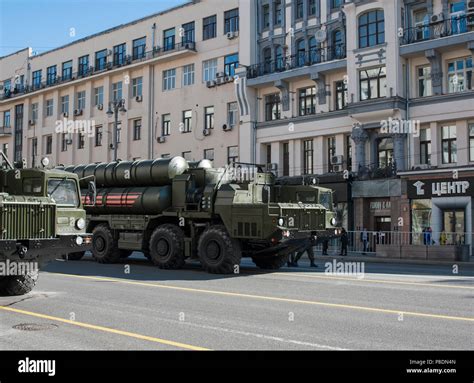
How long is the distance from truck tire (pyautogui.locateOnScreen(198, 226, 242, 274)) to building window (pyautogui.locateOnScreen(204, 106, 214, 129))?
26.3 m

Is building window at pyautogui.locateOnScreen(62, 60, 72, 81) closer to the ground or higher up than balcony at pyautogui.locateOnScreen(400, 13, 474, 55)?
higher up

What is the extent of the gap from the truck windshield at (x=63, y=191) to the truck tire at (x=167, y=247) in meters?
4.82

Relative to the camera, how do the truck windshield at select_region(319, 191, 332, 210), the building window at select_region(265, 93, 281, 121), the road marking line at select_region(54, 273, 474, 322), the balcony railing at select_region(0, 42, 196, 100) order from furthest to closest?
the balcony railing at select_region(0, 42, 196, 100) < the building window at select_region(265, 93, 281, 121) < the truck windshield at select_region(319, 191, 332, 210) < the road marking line at select_region(54, 273, 474, 322)

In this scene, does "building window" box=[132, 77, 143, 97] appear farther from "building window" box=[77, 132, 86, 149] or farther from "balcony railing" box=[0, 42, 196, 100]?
"building window" box=[77, 132, 86, 149]

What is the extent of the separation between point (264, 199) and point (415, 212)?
17.7 metres

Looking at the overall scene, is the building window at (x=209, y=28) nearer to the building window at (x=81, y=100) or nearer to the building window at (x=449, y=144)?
the building window at (x=81, y=100)

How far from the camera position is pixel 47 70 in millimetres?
57062

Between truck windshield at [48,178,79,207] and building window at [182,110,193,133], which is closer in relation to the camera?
truck windshield at [48,178,79,207]

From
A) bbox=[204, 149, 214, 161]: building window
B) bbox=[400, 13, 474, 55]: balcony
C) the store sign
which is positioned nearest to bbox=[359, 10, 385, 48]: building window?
bbox=[400, 13, 474, 55]: balcony

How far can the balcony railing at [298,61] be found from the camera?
3594 centimetres

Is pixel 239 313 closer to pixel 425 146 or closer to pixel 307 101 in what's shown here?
pixel 425 146

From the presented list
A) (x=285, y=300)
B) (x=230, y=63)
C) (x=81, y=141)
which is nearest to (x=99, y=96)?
(x=81, y=141)

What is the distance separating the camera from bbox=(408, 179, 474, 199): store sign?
30047 millimetres

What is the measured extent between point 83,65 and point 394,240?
1386 inches
